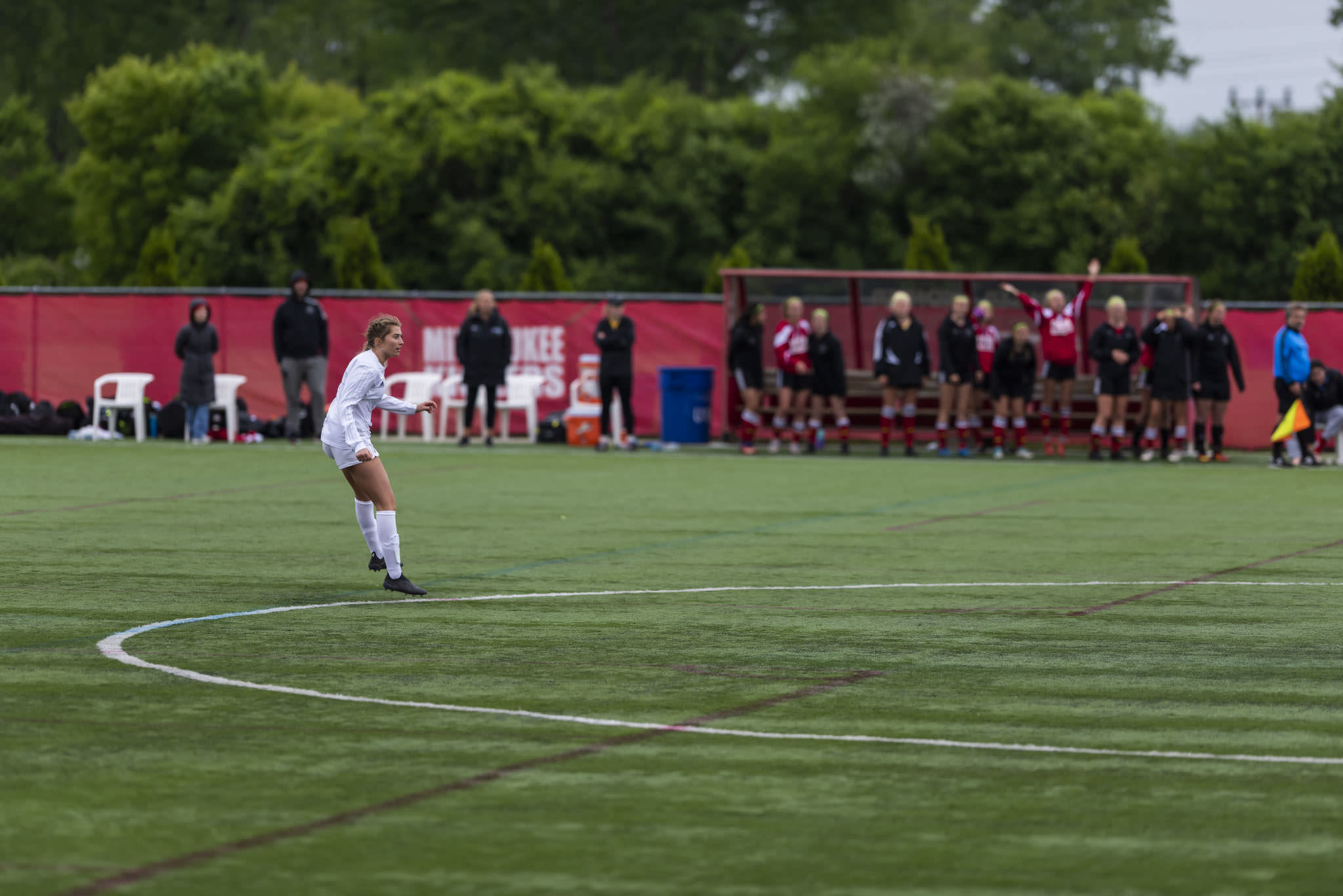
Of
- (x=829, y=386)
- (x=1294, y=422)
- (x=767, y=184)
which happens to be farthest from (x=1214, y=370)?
(x=767, y=184)

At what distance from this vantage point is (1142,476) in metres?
22.6

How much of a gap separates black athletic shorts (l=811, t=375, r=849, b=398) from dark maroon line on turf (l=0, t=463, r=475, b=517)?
228 inches

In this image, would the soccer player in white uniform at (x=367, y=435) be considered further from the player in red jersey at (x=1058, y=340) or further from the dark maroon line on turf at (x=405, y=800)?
the player in red jersey at (x=1058, y=340)

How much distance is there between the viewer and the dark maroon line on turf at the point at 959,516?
648 inches

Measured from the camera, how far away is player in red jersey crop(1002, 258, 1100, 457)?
981 inches

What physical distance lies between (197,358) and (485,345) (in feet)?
12.4

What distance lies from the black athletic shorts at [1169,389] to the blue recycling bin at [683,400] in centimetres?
614

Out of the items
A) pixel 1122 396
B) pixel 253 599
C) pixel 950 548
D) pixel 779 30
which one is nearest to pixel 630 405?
pixel 1122 396

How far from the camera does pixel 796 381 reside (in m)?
26.3

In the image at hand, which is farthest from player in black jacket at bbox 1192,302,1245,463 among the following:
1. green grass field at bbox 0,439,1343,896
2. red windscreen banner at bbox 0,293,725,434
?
green grass field at bbox 0,439,1343,896

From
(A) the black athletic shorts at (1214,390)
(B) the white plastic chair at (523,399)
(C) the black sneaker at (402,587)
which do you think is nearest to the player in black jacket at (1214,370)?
(A) the black athletic shorts at (1214,390)

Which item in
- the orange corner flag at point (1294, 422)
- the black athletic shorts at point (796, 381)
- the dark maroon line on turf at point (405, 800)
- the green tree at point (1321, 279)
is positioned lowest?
the dark maroon line on turf at point (405, 800)

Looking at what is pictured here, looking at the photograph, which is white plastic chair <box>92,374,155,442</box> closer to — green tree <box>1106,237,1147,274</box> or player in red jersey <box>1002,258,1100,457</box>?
player in red jersey <box>1002,258,1100,457</box>

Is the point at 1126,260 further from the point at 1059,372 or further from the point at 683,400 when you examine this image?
the point at 683,400
